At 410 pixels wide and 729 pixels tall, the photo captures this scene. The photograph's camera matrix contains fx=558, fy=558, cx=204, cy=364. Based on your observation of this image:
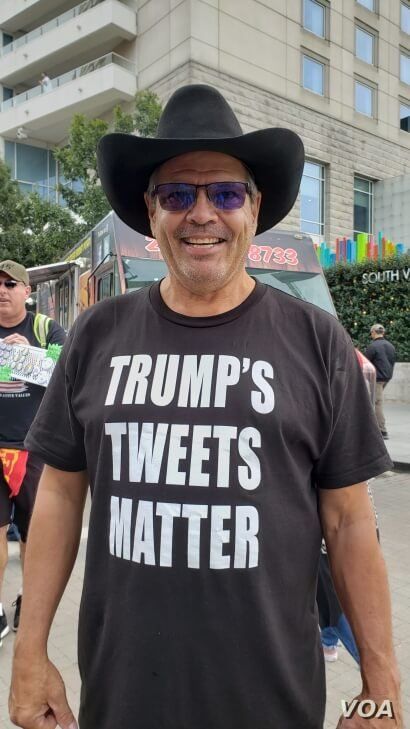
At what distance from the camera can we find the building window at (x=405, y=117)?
25.2m

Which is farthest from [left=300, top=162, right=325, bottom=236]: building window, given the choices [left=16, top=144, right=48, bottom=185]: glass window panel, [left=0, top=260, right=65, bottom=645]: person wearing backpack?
[left=0, top=260, right=65, bottom=645]: person wearing backpack

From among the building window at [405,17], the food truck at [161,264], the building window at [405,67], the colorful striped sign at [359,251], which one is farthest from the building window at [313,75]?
the food truck at [161,264]

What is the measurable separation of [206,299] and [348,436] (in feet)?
1.60

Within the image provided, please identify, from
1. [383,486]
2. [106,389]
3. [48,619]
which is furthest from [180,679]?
[383,486]

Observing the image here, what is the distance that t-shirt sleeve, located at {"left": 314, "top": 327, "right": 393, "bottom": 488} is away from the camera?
52.0 inches

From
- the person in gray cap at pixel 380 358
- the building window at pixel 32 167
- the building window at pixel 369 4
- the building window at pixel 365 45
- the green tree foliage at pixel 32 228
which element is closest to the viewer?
the person in gray cap at pixel 380 358

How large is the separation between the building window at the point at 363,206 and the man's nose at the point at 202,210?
23677 mm

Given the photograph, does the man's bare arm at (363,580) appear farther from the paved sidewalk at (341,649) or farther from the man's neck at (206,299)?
the man's neck at (206,299)

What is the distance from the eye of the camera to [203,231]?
142 cm

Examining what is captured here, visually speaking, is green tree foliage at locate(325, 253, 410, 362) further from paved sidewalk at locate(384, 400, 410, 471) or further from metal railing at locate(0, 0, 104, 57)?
metal railing at locate(0, 0, 104, 57)

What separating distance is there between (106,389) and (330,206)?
74.0ft

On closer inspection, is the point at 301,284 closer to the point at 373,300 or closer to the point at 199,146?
the point at 199,146

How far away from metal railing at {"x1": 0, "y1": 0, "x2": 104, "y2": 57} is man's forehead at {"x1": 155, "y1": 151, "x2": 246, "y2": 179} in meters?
23.9

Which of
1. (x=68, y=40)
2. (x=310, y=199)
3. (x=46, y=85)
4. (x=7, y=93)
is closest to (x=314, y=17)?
(x=310, y=199)
